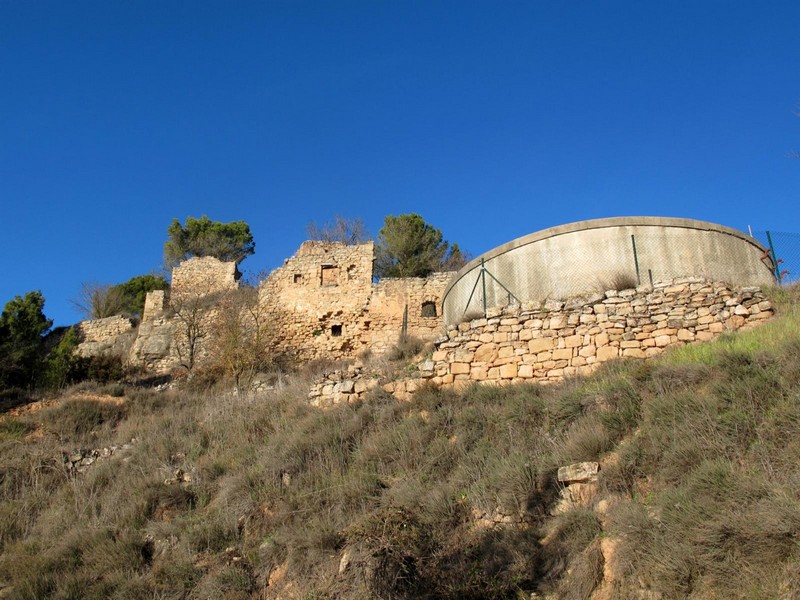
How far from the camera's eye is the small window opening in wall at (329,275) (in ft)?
65.8

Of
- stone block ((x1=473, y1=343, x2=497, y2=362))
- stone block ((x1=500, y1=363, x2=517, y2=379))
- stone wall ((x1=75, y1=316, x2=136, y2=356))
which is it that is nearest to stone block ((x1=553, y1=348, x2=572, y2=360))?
stone block ((x1=500, y1=363, x2=517, y2=379))

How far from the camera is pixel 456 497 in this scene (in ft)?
22.2

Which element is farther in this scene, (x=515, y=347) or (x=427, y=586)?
(x=515, y=347)

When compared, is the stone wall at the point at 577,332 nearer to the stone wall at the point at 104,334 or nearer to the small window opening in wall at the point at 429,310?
the small window opening in wall at the point at 429,310

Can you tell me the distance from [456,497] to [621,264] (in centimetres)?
569

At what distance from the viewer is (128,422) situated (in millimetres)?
12477

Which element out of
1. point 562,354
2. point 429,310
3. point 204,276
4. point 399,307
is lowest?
point 562,354

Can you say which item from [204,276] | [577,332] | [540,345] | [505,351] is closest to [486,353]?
[505,351]

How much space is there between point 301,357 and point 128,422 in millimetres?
6681

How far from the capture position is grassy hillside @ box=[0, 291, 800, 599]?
5.02 metres

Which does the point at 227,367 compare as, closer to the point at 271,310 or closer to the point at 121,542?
the point at 271,310

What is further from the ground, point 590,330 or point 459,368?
point 590,330

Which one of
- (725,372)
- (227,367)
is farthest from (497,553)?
(227,367)

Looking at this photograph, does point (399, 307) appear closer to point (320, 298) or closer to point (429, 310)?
point (429, 310)
